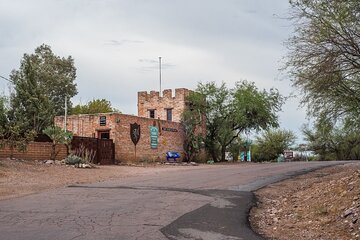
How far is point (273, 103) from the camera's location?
48625mm

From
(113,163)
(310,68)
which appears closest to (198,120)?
(113,163)

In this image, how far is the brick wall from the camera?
1062 inches

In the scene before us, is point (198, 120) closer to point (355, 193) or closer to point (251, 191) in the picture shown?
point (251, 191)

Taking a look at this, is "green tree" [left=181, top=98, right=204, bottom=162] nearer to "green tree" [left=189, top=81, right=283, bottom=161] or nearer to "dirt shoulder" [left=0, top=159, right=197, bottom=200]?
"green tree" [left=189, top=81, right=283, bottom=161]

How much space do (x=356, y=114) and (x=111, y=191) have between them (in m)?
12.0

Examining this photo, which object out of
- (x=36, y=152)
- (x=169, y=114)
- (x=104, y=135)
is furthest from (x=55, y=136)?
(x=169, y=114)

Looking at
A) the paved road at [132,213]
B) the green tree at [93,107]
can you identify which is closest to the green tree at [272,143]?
the green tree at [93,107]

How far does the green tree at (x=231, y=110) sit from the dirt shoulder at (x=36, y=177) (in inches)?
867

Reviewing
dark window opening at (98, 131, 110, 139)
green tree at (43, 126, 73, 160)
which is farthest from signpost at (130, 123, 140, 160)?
green tree at (43, 126, 73, 160)

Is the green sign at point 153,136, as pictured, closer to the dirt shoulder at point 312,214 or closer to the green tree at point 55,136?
the green tree at point 55,136

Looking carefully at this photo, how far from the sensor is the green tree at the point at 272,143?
73.3 meters

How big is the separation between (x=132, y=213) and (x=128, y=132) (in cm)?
2589

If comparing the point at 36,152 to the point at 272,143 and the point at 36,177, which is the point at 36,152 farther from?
the point at 272,143

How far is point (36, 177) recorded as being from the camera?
2161cm
